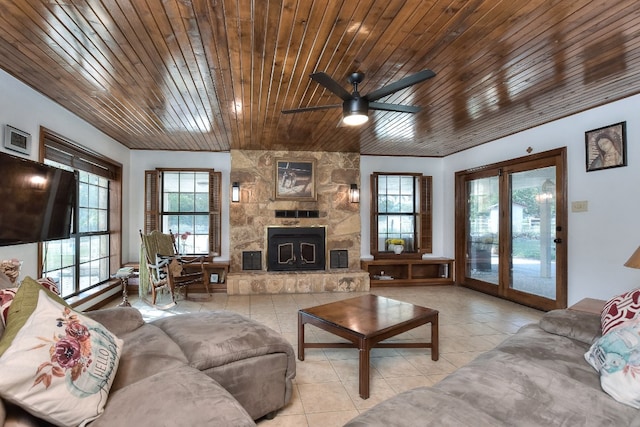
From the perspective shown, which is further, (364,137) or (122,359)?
(364,137)

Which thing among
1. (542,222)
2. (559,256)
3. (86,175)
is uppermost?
(86,175)

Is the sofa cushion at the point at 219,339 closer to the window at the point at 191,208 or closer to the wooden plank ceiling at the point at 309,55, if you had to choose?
the wooden plank ceiling at the point at 309,55

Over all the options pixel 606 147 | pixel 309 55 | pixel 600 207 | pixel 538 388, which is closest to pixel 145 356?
pixel 538 388

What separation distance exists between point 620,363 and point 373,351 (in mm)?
1902

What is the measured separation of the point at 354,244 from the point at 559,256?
302 cm

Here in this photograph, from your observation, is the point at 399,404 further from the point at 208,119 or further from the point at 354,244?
the point at 354,244

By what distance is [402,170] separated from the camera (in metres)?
6.50

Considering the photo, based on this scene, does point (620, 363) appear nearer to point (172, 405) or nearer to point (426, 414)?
point (426, 414)

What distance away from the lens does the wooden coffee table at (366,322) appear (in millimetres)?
2340

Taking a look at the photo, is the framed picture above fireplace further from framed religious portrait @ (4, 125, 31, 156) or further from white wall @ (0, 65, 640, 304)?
framed religious portrait @ (4, 125, 31, 156)

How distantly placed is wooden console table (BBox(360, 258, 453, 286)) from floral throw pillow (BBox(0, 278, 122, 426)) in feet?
16.3

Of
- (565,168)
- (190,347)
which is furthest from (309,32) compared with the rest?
(565,168)

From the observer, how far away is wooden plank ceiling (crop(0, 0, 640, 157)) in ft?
6.54

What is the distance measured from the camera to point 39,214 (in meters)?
2.98
